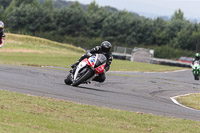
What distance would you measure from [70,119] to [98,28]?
291ft

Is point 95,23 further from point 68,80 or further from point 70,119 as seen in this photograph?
point 70,119

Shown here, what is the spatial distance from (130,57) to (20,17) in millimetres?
34288

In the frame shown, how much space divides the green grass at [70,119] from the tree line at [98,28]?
75.8m

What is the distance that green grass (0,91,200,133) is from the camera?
23.3 ft

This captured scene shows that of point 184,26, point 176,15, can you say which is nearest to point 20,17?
point 184,26

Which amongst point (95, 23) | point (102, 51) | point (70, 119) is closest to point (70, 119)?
point (70, 119)

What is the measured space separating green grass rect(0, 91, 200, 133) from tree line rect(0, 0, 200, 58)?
7579cm

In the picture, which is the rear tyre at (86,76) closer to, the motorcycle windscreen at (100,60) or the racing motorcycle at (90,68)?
the racing motorcycle at (90,68)

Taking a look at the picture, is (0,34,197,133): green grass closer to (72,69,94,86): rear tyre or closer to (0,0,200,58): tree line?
(72,69,94,86): rear tyre

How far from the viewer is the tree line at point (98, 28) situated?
87562mm

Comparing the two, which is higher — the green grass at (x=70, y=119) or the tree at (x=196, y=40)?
the tree at (x=196, y=40)

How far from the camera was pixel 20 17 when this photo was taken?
89.7 meters

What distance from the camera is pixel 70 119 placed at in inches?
317

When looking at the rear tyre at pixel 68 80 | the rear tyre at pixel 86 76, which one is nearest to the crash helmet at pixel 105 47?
the rear tyre at pixel 86 76
